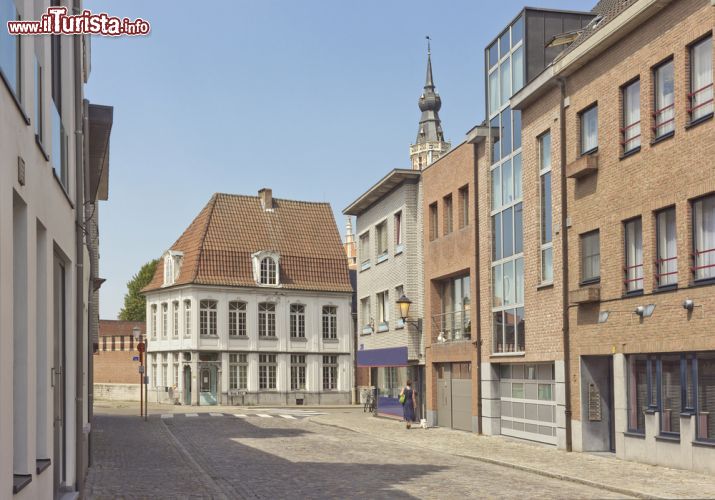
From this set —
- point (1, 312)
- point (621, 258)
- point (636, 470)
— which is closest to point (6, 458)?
point (1, 312)

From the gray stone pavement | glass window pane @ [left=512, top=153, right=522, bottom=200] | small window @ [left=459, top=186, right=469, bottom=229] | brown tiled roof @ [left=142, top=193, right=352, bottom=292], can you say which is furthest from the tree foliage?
glass window pane @ [left=512, top=153, right=522, bottom=200]

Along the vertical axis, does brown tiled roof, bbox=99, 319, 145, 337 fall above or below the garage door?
above

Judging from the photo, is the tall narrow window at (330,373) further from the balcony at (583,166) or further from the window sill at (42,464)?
the window sill at (42,464)

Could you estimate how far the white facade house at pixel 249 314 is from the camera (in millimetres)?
56750

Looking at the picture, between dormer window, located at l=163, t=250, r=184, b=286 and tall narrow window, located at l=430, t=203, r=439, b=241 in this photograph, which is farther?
dormer window, located at l=163, t=250, r=184, b=286

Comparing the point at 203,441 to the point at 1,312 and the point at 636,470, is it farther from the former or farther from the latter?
the point at 1,312

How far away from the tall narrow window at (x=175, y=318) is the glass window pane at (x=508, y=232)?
34238 mm

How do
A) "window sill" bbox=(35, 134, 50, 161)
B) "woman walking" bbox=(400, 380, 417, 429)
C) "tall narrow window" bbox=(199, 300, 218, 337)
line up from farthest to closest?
"tall narrow window" bbox=(199, 300, 218, 337) < "woman walking" bbox=(400, 380, 417, 429) < "window sill" bbox=(35, 134, 50, 161)

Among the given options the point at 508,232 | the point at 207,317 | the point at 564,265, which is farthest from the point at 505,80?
the point at 207,317

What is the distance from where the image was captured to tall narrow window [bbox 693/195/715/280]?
56.6 ft

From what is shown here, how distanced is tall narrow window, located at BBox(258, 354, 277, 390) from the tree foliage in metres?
26.7

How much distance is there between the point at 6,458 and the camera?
7855 millimetres

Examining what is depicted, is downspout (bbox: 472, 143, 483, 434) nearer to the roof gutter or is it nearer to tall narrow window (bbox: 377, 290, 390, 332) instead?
the roof gutter

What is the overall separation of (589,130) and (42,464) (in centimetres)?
1512
